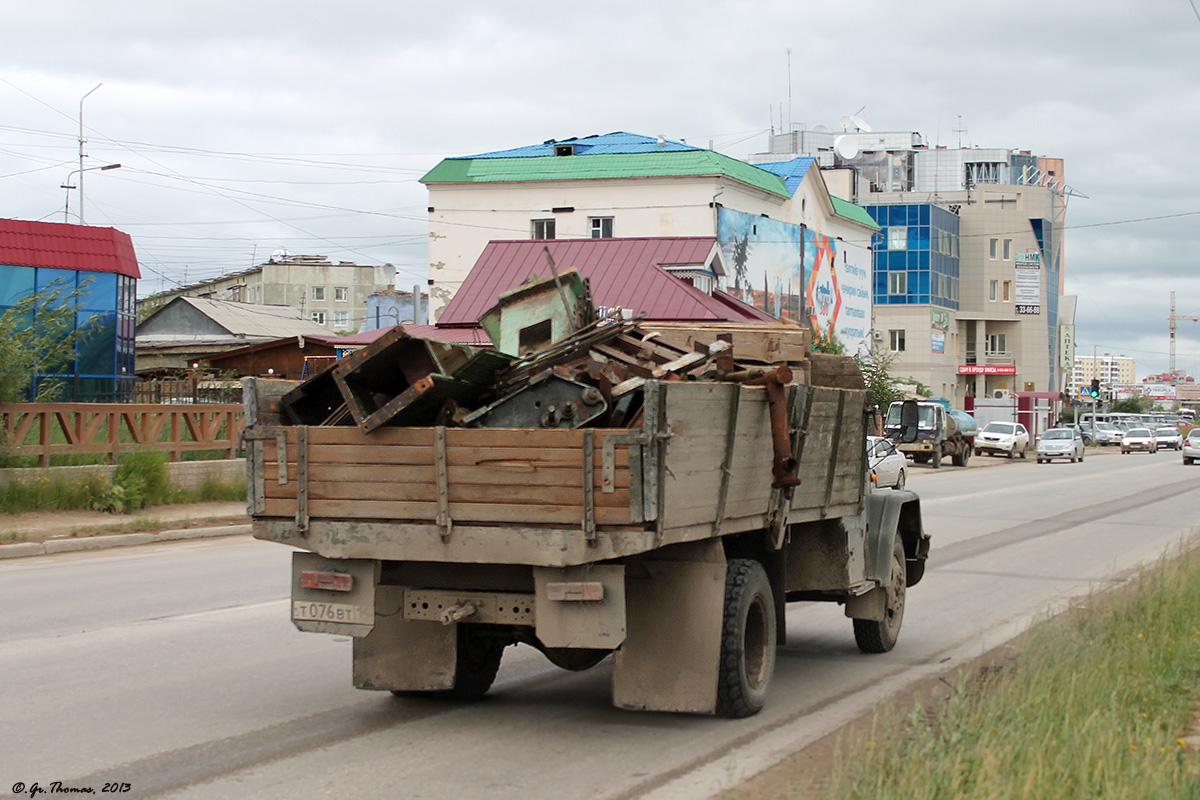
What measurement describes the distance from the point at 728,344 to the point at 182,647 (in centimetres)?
469

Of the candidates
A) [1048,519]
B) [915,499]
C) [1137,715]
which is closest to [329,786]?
[1137,715]

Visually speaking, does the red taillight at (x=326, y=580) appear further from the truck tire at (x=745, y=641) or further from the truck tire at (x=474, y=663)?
the truck tire at (x=745, y=641)

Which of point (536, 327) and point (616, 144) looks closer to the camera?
point (536, 327)

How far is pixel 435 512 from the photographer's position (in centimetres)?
626

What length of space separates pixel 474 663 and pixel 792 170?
5414cm

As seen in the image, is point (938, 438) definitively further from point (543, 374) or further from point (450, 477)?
point (450, 477)

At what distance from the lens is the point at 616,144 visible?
181 feet

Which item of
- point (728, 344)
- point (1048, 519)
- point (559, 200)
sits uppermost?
point (559, 200)

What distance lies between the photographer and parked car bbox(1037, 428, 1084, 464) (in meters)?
51.2

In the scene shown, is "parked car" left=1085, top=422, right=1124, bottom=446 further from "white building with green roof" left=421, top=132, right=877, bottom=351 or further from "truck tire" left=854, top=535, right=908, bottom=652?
"truck tire" left=854, top=535, right=908, bottom=652

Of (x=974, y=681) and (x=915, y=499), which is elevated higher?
(x=915, y=499)

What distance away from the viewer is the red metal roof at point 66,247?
30.1m

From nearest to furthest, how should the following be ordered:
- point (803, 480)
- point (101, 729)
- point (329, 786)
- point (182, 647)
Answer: point (329, 786) < point (101, 729) < point (803, 480) < point (182, 647)

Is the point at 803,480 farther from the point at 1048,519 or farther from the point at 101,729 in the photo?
the point at 1048,519
